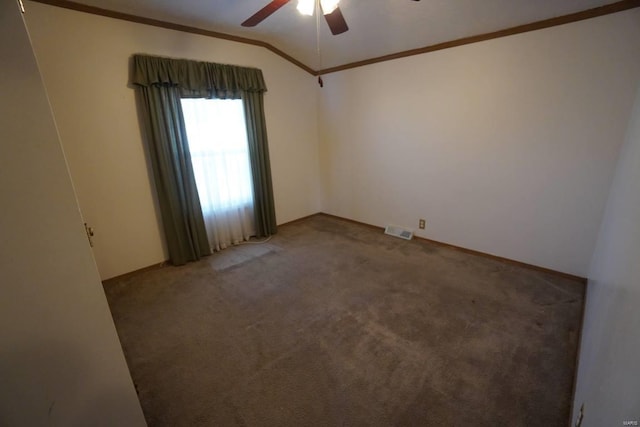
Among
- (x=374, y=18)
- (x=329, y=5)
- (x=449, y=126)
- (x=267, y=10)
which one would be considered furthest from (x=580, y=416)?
(x=374, y=18)

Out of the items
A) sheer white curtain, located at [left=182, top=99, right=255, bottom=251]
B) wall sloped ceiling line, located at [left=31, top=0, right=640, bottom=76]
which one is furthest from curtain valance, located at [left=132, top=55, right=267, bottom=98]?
wall sloped ceiling line, located at [left=31, top=0, right=640, bottom=76]

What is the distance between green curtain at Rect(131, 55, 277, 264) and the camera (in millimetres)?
2598

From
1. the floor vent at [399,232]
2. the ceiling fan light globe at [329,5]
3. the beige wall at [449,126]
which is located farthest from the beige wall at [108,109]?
the floor vent at [399,232]

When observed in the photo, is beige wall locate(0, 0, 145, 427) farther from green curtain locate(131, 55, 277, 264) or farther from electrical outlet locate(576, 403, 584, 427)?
green curtain locate(131, 55, 277, 264)

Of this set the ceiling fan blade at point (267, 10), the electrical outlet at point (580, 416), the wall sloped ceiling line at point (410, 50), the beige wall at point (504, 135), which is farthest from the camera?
the beige wall at point (504, 135)

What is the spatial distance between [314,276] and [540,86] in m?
2.63

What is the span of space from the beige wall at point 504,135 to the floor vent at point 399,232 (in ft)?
0.29

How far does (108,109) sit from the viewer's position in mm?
2498

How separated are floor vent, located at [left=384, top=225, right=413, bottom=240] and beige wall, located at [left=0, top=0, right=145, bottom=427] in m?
3.21

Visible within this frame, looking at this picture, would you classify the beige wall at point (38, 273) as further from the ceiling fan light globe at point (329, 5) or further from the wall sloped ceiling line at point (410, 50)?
the wall sloped ceiling line at point (410, 50)

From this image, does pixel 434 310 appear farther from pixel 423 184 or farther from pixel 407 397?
pixel 423 184

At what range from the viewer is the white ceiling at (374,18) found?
7.28 feet

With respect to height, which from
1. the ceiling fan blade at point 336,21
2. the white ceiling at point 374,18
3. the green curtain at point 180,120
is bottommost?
the green curtain at point 180,120

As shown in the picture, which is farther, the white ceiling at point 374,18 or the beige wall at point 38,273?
the white ceiling at point 374,18
